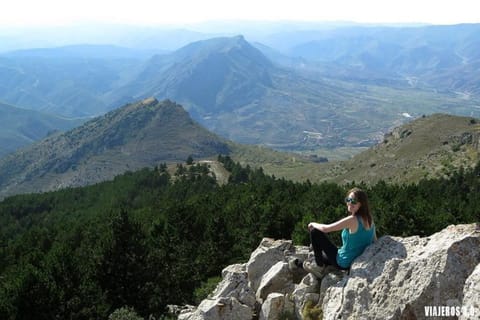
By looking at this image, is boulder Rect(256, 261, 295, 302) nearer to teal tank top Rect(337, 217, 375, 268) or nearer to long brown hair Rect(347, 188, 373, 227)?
teal tank top Rect(337, 217, 375, 268)

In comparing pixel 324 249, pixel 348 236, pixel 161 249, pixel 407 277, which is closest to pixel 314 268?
pixel 324 249

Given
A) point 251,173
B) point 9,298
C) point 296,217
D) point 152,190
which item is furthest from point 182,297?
point 251,173

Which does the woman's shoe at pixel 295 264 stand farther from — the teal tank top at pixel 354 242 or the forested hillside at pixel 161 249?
the forested hillside at pixel 161 249

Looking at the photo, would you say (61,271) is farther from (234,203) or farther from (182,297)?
(234,203)

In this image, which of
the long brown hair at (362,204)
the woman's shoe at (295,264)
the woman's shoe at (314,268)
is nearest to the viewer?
the long brown hair at (362,204)

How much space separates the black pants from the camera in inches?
765

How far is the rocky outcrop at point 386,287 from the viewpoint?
15.5 metres

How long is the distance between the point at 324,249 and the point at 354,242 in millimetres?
1599

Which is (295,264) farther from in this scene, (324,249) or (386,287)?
(386,287)

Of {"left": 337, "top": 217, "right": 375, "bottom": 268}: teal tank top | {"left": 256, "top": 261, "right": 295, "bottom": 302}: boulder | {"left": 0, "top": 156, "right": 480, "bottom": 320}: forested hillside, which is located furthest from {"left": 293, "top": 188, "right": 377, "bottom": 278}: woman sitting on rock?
{"left": 0, "top": 156, "right": 480, "bottom": 320}: forested hillside

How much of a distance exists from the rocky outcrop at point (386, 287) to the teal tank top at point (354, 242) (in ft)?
1.05

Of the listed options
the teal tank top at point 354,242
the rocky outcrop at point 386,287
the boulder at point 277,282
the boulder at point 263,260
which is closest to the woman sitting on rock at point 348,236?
the teal tank top at point 354,242

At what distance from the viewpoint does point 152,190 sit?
153 meters

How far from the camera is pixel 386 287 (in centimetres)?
1683
